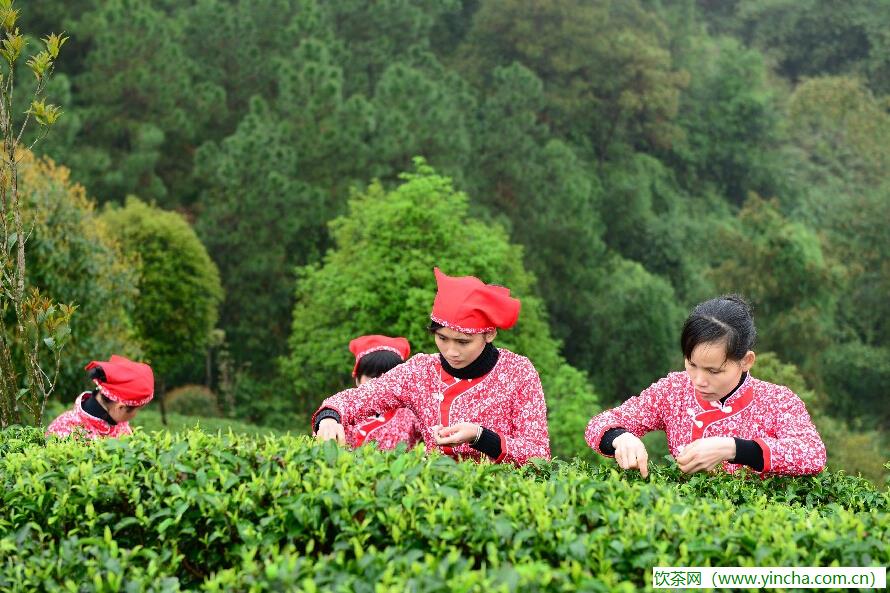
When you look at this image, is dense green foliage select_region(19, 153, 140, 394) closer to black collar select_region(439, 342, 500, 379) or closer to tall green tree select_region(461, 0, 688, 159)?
black collar select_region(439, 342, 500, 379)

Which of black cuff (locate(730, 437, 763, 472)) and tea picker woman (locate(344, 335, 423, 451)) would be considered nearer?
black cuff (locate(730, 437, 763, 472))

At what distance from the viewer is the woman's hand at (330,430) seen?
15.6 feet

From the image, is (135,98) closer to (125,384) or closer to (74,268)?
(74,268)

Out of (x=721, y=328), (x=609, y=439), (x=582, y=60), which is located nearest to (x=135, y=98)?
(x=582, y=60)

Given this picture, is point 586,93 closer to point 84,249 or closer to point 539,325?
point 539,325

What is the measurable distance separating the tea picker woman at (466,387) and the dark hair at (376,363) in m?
1.35

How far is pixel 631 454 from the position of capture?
4.41 meters

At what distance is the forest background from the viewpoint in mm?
25047

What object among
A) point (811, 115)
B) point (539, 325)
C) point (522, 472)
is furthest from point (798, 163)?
point (522, 472)

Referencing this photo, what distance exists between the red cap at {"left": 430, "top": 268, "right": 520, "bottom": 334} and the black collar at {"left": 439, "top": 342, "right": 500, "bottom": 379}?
17cm

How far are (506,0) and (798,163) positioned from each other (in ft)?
52.3

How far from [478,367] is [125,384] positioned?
2676 millimetres

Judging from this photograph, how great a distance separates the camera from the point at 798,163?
49219mm

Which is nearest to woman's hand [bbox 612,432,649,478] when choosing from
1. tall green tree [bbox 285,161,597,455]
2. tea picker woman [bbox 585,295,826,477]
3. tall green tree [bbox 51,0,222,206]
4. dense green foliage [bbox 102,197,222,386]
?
tea picker woman [bbox 585,295,826,477]
